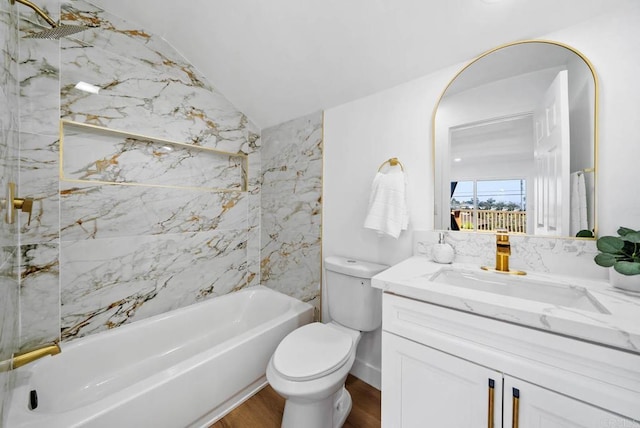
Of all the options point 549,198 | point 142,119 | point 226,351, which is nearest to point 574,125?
point 549,198

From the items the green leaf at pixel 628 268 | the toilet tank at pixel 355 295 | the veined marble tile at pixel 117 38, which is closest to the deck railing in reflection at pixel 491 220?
the green leaf at pixel 628 268

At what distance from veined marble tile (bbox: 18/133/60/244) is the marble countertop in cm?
180

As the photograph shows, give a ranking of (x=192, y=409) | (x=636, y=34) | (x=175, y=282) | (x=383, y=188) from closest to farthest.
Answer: (x=636, y=34)
(x=192, y=409)
(x=383, y=188)
(x=175, y=282)

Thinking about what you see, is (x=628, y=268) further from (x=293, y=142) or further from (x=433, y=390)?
(x=293, y=142)

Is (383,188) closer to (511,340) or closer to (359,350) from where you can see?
(511,340)

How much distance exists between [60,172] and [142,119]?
22.2 inches

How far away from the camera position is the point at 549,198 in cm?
104

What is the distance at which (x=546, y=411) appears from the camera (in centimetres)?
62

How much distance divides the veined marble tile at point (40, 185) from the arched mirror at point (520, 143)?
2168 mm

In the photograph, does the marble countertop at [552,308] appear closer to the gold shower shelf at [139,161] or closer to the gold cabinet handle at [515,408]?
the gold cabinet handle at [515,408]

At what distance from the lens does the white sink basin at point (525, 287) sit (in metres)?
0.84

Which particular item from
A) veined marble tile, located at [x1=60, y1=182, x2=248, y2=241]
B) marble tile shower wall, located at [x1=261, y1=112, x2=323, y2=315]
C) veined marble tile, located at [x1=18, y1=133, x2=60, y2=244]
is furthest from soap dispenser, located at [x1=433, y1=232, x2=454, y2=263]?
veined marble tile, located at [x1=18, y1=133, x2=60, y2=244]

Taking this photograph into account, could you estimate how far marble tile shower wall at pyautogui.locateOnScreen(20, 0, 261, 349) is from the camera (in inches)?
50.2

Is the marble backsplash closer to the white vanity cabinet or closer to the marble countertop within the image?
the marble countertop
